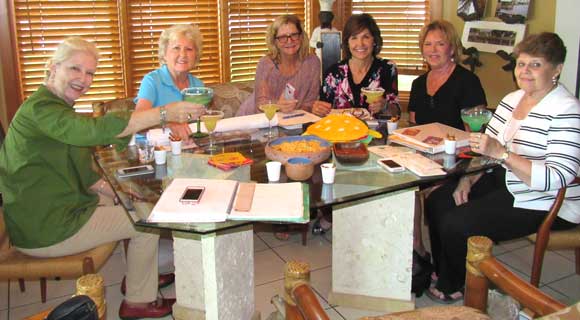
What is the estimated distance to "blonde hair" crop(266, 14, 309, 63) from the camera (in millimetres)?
3480

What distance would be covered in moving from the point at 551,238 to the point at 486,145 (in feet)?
1.91

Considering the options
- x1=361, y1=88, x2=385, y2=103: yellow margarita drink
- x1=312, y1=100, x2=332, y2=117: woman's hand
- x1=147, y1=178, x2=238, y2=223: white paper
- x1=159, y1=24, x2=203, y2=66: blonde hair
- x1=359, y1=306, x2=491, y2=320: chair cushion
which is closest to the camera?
x1=359, y1=306, x2=491, y2=320: chair cushion

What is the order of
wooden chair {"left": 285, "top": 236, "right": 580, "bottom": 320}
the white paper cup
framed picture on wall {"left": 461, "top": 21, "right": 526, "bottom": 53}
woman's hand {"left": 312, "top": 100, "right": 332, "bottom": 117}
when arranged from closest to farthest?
1. wooden chair {"left": 285, "top": 236, "right": 580, "bottom": 320}
2. the white paper cup
3. woman's hand {"left": 312, "top": 100, "right": 332, "bottom": 117}
4. framed picture on wall {"left": 461, "top": 21, "right": 526, "bottom": 53}

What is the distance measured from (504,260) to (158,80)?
211 centimetres

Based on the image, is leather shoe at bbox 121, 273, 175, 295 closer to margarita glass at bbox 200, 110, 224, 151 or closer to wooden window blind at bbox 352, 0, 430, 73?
margarita glass at bbox 200, 110, 224, 151

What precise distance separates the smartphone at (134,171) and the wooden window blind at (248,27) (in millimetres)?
2146

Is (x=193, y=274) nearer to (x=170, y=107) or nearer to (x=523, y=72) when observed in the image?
(x=170, y=107)

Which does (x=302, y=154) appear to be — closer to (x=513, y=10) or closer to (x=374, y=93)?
(x=374, y=93)

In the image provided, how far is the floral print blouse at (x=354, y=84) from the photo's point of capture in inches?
134

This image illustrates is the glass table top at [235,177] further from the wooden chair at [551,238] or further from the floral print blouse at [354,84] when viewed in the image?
the floral print blouse at [354,84]

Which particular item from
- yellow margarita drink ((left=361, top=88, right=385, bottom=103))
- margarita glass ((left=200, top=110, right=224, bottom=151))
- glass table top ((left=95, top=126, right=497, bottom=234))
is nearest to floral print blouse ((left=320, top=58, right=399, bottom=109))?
yellow margarita drink ((left=361, top=88, right=385, bottom=103))

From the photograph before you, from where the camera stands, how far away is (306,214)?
1792 millimetres

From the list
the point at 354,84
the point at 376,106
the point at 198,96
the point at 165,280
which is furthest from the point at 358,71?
the point at 165,280

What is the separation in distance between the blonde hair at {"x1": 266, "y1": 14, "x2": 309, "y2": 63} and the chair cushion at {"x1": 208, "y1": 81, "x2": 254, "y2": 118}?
0.30 meters
